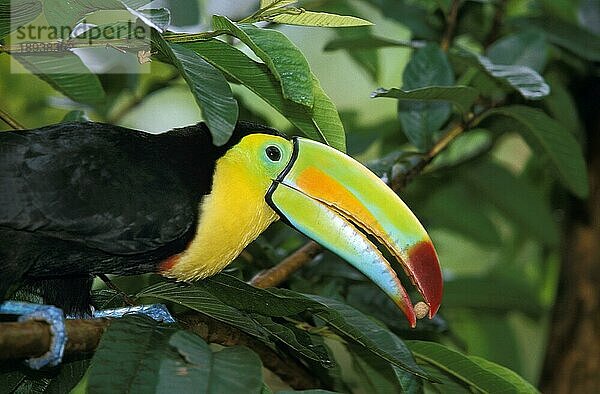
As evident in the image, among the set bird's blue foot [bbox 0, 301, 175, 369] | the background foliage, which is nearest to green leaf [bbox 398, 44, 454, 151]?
the background foliage

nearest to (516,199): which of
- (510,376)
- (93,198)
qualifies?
(510,376)

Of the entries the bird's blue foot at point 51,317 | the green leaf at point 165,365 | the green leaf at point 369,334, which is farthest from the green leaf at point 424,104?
the green leaf at point 165,365

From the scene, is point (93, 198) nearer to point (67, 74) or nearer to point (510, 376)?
point (67, 74)

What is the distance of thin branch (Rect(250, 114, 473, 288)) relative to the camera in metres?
1.36

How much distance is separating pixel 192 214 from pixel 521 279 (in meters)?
1.28

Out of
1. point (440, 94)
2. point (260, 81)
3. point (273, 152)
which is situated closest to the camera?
point (260, 81)

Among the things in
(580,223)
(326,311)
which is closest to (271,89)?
(326,311)

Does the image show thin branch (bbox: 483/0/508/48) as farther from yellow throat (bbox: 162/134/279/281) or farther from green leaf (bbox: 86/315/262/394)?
green leaf (bbox: 86/315/262/394)

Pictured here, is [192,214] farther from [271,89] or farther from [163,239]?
[271,89]

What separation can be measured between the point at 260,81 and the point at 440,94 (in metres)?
0.38

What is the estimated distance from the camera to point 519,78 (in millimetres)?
1376

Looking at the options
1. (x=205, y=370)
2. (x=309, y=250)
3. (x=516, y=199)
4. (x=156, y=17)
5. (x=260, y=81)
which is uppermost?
(x=156, y=17)

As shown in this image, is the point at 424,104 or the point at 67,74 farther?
the point at 424,104

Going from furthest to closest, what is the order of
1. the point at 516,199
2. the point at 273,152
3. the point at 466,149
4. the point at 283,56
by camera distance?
the point at 466,149, the point at 516,199, the point at 273,152, the point at 283,56
